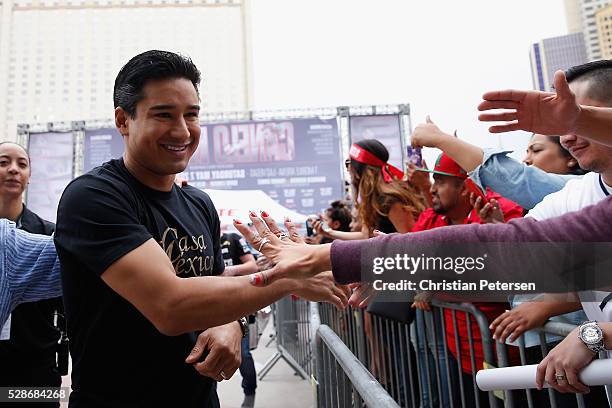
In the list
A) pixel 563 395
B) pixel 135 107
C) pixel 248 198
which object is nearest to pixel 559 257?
pixel 563 395

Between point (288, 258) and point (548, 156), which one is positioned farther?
point (548, 156)

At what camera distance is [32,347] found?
2.15 m

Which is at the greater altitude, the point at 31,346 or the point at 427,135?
the point at 427,135

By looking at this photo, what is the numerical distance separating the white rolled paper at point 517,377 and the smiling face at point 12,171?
260 cm

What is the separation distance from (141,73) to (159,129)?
0.64 ft

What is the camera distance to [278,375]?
5621 millimetres

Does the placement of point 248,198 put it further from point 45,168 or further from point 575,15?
point 575,15

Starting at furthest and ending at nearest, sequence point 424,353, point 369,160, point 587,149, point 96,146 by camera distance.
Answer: point 96,146 < point 369,160 < point 424,353 < point 587,149

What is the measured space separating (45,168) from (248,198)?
6639mm

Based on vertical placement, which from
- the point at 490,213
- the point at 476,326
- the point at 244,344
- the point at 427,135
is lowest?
the point at 244,344

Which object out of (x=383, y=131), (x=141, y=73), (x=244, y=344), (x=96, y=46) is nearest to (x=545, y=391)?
(x=141, y=73)

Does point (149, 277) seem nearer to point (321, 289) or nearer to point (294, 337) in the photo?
point (321, 289)

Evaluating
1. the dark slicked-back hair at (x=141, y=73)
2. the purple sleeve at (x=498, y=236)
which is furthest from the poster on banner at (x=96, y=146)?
the purple sleeve at (x=498, y=236)

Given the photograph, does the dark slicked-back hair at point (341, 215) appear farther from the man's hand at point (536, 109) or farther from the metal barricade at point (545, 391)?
the man's hand at point (536, 109)
